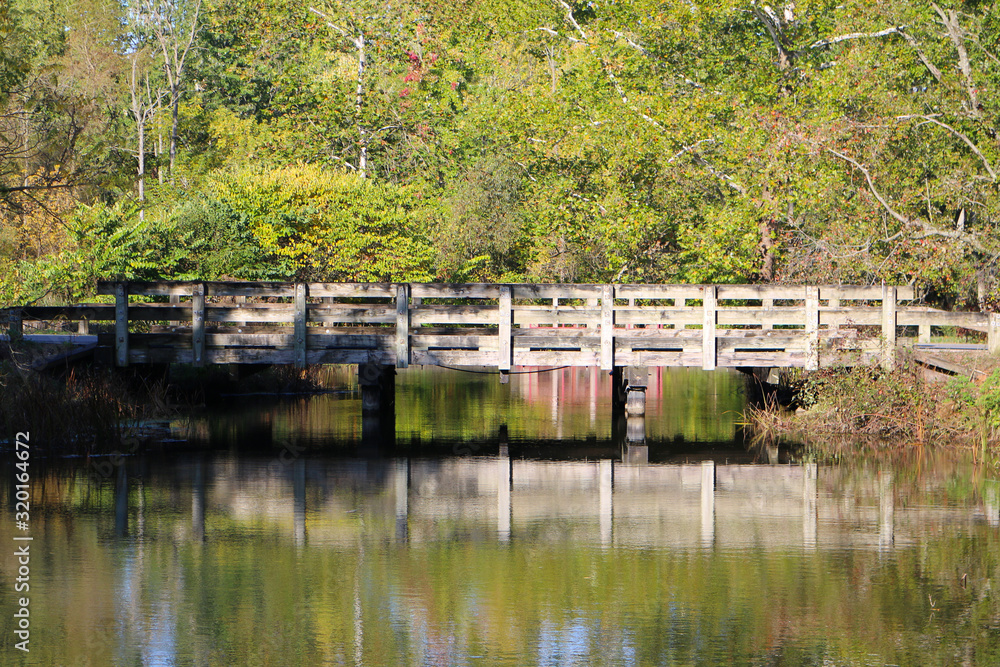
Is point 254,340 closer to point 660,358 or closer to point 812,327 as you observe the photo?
point 660,358

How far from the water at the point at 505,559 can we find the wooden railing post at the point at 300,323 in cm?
328

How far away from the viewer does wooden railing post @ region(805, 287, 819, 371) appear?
2156cm

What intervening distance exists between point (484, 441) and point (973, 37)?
12.3 meters

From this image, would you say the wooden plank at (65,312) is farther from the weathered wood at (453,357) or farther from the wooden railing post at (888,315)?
the wooden railing post at (888,315)

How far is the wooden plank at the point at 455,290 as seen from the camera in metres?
22.2

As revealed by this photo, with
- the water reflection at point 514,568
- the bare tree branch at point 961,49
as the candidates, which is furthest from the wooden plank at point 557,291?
the bare tree branch at point 961,49

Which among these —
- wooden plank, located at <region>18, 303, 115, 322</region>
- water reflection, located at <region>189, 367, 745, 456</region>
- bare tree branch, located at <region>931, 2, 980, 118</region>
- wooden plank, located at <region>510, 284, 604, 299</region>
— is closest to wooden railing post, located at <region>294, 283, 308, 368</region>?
water reflection, located at <region>189, 367, 745, 456</region>

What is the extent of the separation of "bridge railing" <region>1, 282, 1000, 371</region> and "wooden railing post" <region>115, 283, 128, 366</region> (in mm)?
18

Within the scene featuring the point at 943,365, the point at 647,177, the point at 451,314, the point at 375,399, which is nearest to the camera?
the point at 943,365

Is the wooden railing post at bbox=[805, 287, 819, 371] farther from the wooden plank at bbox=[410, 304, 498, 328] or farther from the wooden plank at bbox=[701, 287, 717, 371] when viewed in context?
the wooden plank at bbox=[410, 304, 498, 328]

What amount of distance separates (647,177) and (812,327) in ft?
30.3

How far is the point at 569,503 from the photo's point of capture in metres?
14.4

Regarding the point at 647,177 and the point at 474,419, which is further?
the point at 647,177

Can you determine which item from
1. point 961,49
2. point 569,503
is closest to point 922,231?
point 961,49
